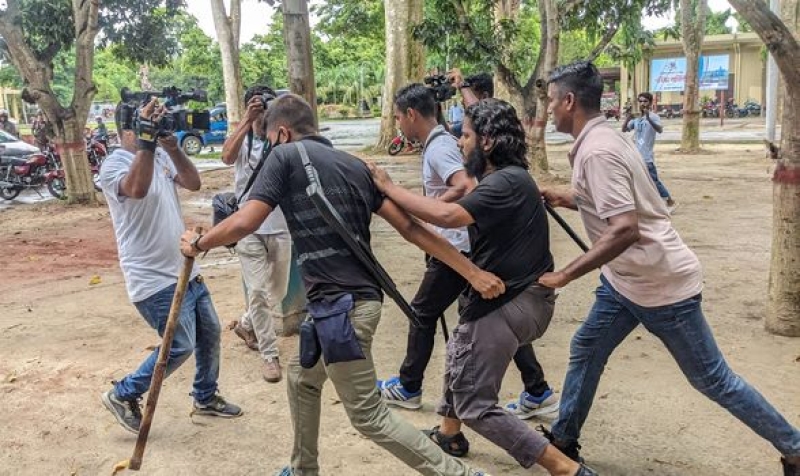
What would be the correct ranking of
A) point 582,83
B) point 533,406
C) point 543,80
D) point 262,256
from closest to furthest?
1. point 582,83
2. point 533,406
3. point 262,256
4. point 543,80

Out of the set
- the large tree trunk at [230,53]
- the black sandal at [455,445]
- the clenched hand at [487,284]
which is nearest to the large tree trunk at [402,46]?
the large tree trunk at [230,53]

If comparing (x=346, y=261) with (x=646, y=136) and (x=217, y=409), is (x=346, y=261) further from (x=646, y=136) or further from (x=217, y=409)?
(x=646, y=136)

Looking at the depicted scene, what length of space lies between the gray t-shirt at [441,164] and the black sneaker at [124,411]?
1900mm

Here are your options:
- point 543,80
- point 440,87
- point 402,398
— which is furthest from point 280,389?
point 543,80

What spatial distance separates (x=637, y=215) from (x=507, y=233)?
1.72 ft

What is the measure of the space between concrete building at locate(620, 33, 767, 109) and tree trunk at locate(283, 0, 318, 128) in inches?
1366

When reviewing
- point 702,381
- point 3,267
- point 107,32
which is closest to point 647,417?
point 702,381

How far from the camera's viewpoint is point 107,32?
15359mm

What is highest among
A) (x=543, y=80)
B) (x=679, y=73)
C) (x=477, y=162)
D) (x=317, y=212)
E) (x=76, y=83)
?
(x=679, y=73)

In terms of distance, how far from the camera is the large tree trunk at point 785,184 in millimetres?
4480

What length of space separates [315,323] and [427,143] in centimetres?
146

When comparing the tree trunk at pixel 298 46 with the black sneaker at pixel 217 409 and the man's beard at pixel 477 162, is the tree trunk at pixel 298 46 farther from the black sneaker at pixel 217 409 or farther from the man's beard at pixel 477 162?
the man's beard at pixel 477 162

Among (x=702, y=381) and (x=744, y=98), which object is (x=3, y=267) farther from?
(x=744, y=98)

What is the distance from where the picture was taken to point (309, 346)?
2867 mm
